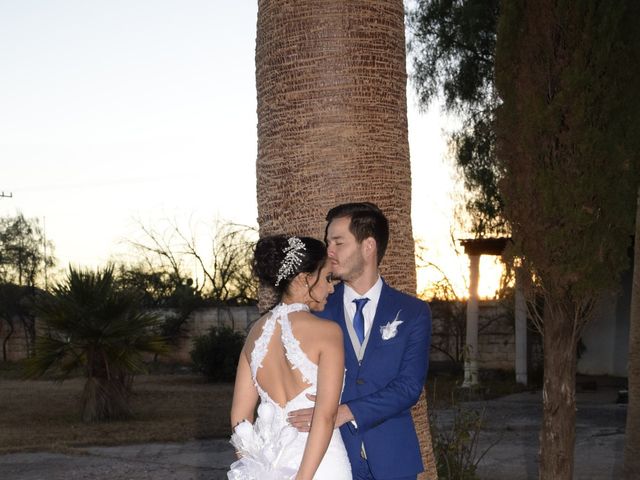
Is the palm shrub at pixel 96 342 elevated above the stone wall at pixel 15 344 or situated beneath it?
elevated above

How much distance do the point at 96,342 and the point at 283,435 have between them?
43.2ft

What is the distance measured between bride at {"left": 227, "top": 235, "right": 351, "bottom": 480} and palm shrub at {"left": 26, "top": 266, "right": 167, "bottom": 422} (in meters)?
12.5

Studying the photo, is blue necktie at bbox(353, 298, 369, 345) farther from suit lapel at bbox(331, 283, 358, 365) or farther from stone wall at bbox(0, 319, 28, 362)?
stone wall at bbox(0, 319, 28, 362)

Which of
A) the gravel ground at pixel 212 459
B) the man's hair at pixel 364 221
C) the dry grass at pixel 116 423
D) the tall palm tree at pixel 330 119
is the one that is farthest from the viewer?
the dry grass at pixel 116 423

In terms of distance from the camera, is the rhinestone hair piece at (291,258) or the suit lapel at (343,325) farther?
the suit lapel at (343,325)

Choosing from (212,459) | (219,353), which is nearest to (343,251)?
(212,459)

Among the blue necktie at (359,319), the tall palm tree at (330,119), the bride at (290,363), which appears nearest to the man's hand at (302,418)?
the bride at (290,363)

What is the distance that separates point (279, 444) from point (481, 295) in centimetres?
2280

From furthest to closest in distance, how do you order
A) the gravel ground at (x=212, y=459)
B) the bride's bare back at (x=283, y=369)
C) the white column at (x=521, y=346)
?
the white column at (x=521, y=346) → the gravel ground at (x=212, y=459) → the bride's bare back at (x=283, y=369)

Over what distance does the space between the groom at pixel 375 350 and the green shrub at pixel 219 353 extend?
795 inches

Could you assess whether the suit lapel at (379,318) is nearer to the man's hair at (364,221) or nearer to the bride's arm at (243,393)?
the man's hair at (364,221)

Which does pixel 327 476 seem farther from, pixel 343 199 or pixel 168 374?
pixel 168 374

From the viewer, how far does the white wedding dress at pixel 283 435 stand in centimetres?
372

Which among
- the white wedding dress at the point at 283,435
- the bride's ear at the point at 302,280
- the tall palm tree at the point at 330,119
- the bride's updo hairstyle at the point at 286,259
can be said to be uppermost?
the tall palm tree at the point at 330,119
